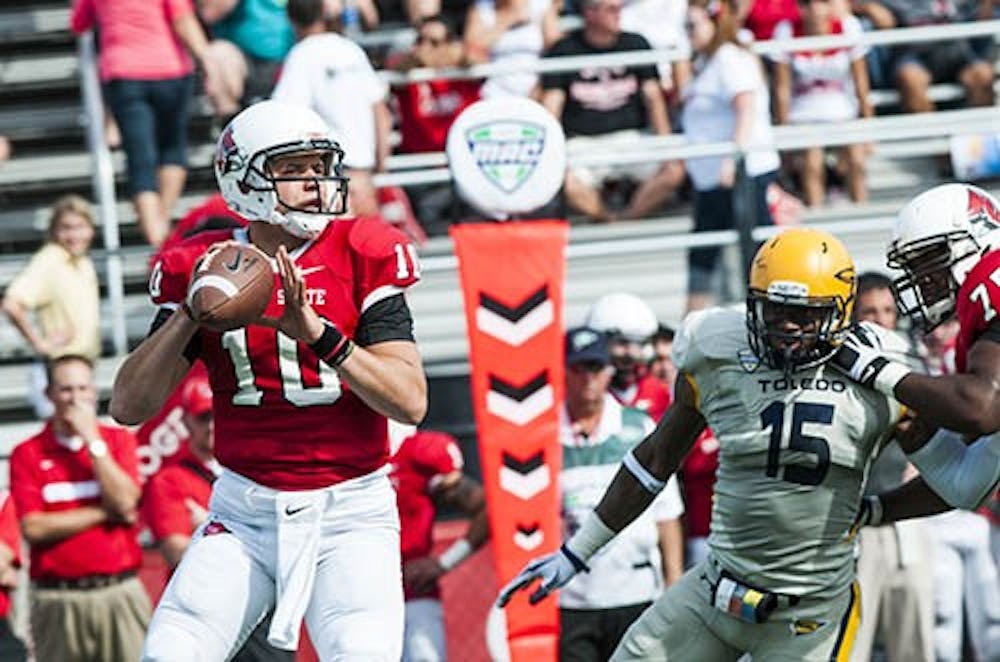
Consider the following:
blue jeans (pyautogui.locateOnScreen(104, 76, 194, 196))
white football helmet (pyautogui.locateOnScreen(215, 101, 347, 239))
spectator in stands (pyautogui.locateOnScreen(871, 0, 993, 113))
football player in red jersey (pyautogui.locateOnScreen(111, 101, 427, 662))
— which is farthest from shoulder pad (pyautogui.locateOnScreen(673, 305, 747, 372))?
spectator in stands (pyautogui.locateOnScreen(871, 0, 993, 113))

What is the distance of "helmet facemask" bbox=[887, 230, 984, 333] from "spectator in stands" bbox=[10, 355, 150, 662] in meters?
3.42

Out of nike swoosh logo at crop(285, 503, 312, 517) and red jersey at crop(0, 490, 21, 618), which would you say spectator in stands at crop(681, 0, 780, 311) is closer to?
red jersey at crop(0, 490, 21, 618)

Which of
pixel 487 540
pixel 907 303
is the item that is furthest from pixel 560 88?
pixel 907 303

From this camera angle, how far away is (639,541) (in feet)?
25.2

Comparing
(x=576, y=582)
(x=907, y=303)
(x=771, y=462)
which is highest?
(x=907, y=303)

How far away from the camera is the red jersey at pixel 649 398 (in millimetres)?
8148

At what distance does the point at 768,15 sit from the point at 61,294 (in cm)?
398

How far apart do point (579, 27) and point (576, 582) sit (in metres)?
3.96

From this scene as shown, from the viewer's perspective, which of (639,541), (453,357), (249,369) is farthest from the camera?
(453,357)

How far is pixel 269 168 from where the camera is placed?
521cm

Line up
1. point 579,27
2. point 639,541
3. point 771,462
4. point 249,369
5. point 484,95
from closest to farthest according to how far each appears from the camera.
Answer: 1. point 249,369
2. point 771,462
3. point 639,541
4. point 484,95
5. point 579,27

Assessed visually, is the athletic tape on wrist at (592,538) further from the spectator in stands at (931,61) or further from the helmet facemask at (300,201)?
the spectator in stands at (931,61)

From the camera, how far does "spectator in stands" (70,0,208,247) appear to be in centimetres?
963

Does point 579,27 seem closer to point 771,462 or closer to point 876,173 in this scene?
point 876,173
